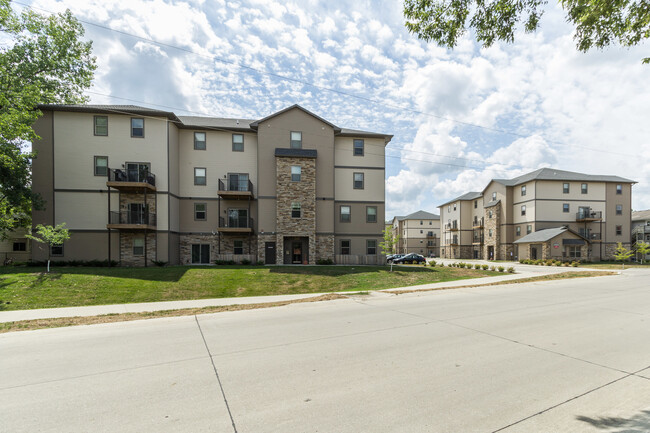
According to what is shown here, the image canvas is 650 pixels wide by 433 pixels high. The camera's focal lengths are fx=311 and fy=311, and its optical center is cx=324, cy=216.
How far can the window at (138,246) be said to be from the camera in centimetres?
2420

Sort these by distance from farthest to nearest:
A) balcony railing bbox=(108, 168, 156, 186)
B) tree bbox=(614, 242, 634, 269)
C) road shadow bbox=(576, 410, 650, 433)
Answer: tree bbox=(614, 242, 634, 269) < balcony railing bbox=(108, 168, 156, 186) < road shadow bbox=(576, 410, 650, 433)

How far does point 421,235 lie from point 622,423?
72388 millimetres

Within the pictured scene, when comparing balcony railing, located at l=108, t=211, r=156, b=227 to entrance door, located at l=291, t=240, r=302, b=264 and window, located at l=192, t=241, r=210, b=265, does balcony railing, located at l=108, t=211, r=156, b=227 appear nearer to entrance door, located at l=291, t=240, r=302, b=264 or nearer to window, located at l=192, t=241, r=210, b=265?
window, located at l=192, t=241, r=210, b=265

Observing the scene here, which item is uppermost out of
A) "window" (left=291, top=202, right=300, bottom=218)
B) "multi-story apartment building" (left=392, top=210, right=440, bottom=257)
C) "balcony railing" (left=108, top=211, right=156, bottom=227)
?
"window" (left=291, top=202, right=300, bottom=218)

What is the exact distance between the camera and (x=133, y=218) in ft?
79.8

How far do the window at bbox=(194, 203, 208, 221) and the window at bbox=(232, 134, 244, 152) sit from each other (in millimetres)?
5597

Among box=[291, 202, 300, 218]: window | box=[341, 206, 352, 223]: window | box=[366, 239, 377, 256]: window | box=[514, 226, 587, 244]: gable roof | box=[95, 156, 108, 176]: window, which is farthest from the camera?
box=[514, 226, 587, 244]: gable roof

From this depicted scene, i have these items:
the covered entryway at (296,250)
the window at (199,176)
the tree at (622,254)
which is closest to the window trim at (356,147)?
the covered entryway at (296,250)

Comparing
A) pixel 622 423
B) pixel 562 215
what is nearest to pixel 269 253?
pixel 622 423

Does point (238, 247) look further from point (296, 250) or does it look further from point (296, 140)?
point (296, 140)

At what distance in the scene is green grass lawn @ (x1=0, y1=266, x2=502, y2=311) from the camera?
A: 42.0 feet

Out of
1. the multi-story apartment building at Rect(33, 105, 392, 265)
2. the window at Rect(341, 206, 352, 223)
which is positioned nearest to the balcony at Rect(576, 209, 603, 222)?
the multi-story apartment building at Rect(33, 105, 392, 265)

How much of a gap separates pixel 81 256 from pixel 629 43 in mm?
30789

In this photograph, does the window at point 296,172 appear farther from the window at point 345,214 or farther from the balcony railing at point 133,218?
the balcony railing at point 133,218
